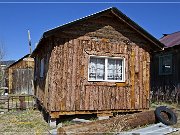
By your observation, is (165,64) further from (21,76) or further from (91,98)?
(21,76)

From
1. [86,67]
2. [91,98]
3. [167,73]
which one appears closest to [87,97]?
[91,98]

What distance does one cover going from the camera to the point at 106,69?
11984mm

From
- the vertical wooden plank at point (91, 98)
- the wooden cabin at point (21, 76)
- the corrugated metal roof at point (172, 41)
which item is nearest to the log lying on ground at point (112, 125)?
the vertical wooden plank at point (91, 98)

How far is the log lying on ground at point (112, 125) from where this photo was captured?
8234 mm

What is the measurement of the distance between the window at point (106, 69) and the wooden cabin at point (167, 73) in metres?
6.44

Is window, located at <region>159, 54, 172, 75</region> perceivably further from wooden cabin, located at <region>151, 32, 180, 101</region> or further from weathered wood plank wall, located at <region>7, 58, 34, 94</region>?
weathered wood plank wall, located at <region>7, 58, 34, 94</region>

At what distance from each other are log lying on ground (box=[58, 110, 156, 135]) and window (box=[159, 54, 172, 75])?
8.72 meters

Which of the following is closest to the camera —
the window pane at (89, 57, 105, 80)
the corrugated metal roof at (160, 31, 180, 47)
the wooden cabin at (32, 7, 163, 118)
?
the wooden cabin at (32, 7, 163, 118)

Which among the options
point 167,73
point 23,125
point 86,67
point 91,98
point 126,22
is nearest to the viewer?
point 23,125

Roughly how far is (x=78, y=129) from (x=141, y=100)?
502cm

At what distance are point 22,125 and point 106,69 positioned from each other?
13.1 ft

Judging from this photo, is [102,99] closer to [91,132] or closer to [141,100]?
[141,100]

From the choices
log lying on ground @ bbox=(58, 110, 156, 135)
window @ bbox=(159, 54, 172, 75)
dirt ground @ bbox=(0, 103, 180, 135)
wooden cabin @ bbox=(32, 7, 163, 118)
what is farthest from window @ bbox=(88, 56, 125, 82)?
window @ bbox=(159, 54, 172, 75)

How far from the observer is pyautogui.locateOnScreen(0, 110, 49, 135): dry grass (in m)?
10.1
